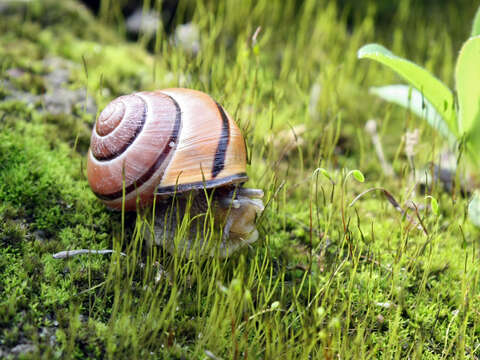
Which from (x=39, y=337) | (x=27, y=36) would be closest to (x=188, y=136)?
(x=39, y=337)

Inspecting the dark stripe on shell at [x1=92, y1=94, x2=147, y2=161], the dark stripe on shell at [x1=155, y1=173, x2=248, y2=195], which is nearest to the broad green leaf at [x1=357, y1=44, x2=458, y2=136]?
the dark stripe on shell at [x1=155, y1=173, x2=248, y2=195]

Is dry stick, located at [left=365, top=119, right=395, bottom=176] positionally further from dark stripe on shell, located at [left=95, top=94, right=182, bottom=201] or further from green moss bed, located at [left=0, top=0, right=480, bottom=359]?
dark stripe on shell, located at [left=95, top=94, right=182, bottom=201]

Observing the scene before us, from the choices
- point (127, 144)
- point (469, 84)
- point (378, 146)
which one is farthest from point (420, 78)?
point (127, 144)

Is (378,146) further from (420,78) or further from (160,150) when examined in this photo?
(160,150)

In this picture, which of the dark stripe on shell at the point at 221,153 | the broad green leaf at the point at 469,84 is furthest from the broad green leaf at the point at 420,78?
the dark stripe on shell at the point at 221,153

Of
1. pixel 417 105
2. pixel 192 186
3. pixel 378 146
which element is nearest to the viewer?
pixel 192 186

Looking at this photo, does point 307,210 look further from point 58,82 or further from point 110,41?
point 110,41
